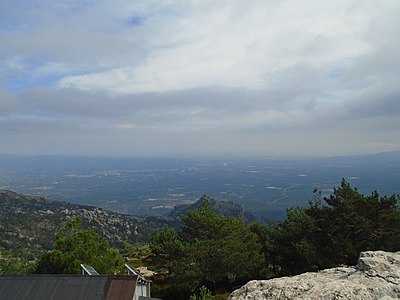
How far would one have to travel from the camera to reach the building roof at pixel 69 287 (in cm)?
1589

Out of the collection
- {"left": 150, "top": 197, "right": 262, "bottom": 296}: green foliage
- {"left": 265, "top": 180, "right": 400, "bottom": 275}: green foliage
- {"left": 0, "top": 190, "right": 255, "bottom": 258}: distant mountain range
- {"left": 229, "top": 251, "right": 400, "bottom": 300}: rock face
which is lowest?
{"left": 0, "top": 190, "right": 255, "bottom": 258}: distant mountain range

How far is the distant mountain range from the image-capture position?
7494cm

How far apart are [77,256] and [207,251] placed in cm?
872

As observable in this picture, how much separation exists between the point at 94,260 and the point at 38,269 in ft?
13.1

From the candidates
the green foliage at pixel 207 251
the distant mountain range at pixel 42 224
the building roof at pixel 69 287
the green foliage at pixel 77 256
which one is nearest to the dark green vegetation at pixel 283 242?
the green foliage at pixel 207 251

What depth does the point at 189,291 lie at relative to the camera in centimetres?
2673

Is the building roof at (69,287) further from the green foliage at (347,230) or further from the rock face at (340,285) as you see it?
the green foliage at (347,230)

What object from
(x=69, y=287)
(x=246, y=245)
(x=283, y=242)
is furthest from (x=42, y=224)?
(x=69, y=287)

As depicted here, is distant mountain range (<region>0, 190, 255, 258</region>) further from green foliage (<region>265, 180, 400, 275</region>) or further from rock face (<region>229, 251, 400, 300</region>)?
rock face (<region>229, 251, 400, 300</region>)

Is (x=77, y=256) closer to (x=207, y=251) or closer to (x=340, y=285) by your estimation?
(x=207, y=251)

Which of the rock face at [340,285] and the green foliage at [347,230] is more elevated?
the rock face at [340,285]

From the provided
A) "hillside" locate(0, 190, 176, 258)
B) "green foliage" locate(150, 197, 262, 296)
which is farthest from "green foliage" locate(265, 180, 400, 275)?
"hillside" locate(0, 190, 176, 258)

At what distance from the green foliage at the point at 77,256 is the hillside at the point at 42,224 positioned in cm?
4730

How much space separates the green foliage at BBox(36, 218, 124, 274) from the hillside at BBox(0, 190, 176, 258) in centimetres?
4730
